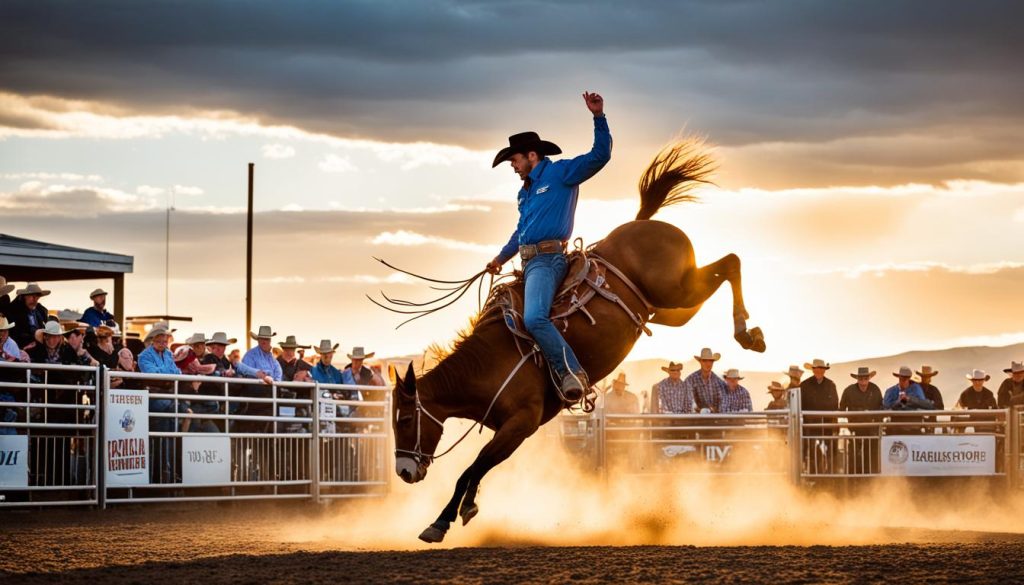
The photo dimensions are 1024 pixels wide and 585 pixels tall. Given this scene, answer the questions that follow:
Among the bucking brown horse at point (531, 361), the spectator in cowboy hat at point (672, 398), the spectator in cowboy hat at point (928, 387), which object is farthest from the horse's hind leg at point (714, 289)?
the spectator in cowboy hat at point (928, 387)

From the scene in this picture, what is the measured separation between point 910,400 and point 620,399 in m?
3.91

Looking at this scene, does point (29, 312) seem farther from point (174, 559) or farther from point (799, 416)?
point (799, 416)

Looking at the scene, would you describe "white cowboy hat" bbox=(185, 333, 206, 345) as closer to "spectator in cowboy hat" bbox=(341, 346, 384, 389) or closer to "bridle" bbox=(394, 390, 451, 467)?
"spectator in cowboy hat" bbox=(341, 346, 384, 389)

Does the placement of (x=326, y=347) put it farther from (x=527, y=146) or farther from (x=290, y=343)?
(x=527, y=146)

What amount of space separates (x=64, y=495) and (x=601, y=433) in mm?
6942

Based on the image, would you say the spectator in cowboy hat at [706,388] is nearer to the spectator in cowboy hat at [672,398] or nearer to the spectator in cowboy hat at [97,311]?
the spectator in cowboy hat at [672,398]

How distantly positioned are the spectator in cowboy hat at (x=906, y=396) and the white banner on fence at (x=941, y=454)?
763 mm

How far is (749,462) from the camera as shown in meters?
17.9

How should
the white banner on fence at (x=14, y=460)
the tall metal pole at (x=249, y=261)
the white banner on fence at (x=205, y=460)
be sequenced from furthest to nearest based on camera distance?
1. the tall metal pole at (x=249, y=261)
2. the white banner on fence at (x=205, y=460)
3. the white banner on fence at (x=14, y=460)

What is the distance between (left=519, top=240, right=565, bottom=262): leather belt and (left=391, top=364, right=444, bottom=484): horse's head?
134cm

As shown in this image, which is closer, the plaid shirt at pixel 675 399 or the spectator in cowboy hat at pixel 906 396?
the plaid shirt at pixel 675 399

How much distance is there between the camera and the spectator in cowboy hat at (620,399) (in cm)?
1920

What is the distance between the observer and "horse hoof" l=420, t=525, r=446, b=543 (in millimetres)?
9758

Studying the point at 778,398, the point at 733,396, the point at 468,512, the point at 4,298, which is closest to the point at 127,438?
the point at 4,298
